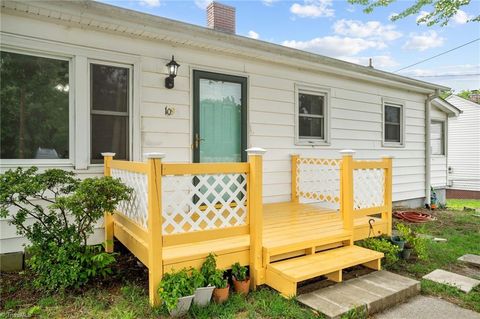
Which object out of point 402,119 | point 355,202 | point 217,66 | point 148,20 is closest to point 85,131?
point 148,20

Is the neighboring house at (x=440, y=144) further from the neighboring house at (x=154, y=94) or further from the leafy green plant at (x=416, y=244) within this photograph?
the leafy green plant at (x=416, y=244)

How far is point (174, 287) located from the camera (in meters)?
2.59

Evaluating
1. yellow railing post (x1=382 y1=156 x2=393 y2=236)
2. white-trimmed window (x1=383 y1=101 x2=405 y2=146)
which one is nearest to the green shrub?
yellow railing post (x1=382 y1=156 x2=393 y2=236)

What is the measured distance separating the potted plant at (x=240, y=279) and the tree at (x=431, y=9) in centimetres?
492

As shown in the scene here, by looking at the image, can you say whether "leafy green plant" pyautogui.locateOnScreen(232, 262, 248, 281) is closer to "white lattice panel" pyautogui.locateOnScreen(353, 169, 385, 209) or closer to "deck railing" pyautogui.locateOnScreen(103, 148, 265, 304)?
"deck railing" pyautogui.locateOnScreen(103, 148, 265, 304)

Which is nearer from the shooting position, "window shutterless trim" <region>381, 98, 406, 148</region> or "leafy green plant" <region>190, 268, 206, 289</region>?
"leafy green plant" <region>190, 268, 206, 289</region>

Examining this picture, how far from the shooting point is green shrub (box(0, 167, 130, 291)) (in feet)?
9.66

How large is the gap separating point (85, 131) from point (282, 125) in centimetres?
316

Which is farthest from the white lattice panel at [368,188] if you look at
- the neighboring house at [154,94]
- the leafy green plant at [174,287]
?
the leafy green plant at [174,287]

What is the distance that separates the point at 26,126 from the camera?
3.69 m

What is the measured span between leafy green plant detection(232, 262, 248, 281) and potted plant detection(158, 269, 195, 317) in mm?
519

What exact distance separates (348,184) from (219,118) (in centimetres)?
219

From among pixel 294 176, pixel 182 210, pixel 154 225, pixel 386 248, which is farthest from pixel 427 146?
pixel 154 225

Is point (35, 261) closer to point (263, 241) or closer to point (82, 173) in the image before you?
point (82, 173)
